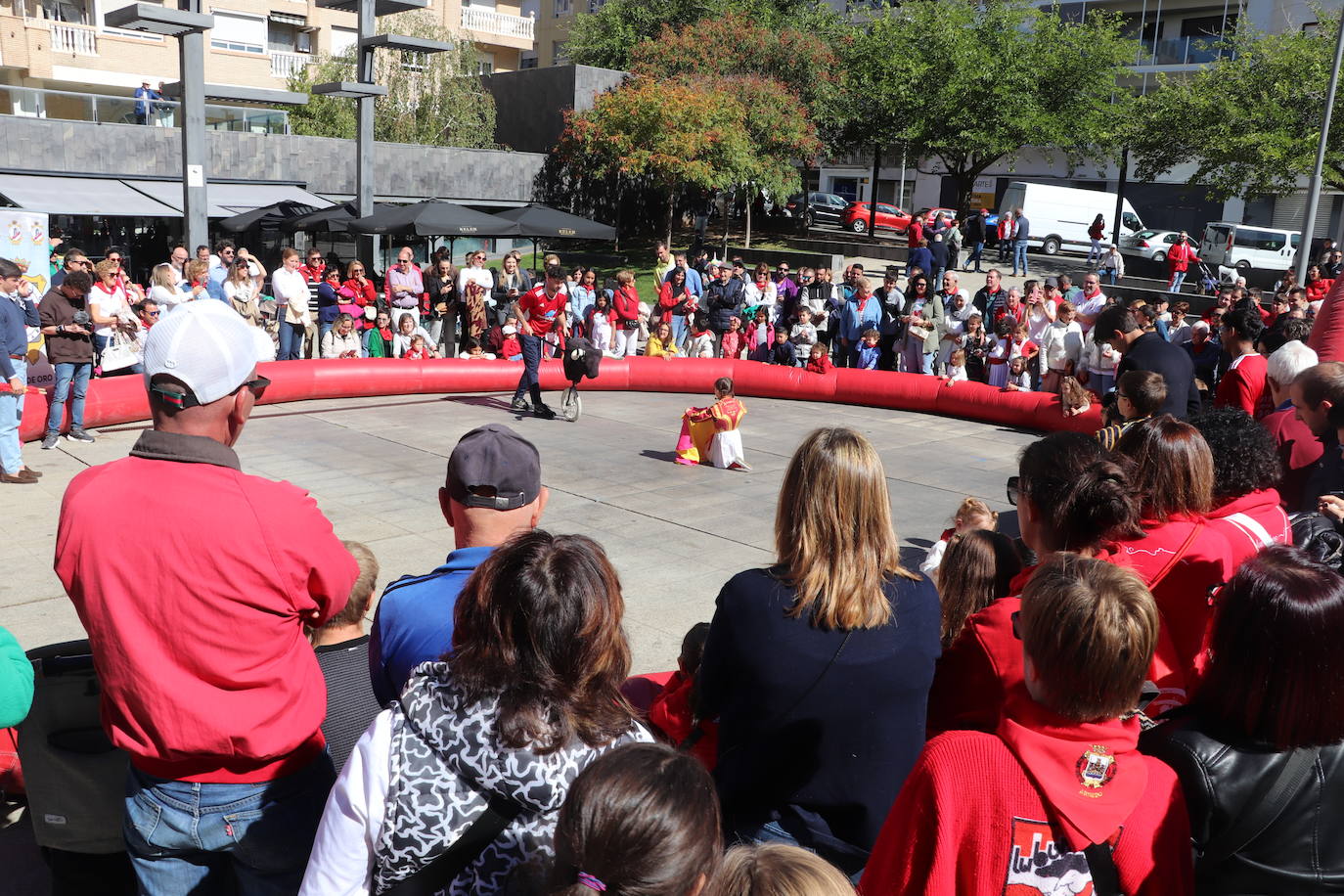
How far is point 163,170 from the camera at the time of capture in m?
23.1

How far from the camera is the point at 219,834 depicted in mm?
2400

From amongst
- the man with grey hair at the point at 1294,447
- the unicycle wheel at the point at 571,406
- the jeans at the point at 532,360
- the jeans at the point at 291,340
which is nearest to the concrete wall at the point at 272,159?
the jeans at the point at 291,340

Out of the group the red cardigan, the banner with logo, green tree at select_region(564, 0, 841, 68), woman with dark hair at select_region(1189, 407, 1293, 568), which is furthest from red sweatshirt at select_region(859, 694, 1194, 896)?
green tree at select_region(564, 0, 841, 68)

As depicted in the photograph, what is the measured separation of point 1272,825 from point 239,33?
1657 inches

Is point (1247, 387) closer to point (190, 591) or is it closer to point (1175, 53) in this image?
point (190, 591)

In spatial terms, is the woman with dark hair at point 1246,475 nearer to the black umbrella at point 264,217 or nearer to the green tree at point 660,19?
the black umbrella at point 264,217

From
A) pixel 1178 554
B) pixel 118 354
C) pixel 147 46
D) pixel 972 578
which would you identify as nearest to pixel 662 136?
pixel 147 46

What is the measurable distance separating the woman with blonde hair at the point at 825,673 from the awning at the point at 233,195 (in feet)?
73.6

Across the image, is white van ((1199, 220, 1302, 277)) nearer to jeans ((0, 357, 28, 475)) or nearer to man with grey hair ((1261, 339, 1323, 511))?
man with grey hair ((1261, 339, 1323, 511))

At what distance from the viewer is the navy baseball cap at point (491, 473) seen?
2717 mm

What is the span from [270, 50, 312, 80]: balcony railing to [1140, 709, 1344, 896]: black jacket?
41.4 metres

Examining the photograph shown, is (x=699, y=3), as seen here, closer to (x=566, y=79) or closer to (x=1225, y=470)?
(x=566, y=79)

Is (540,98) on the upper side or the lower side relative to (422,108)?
upper

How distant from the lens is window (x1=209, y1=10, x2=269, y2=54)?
37.2 metres
